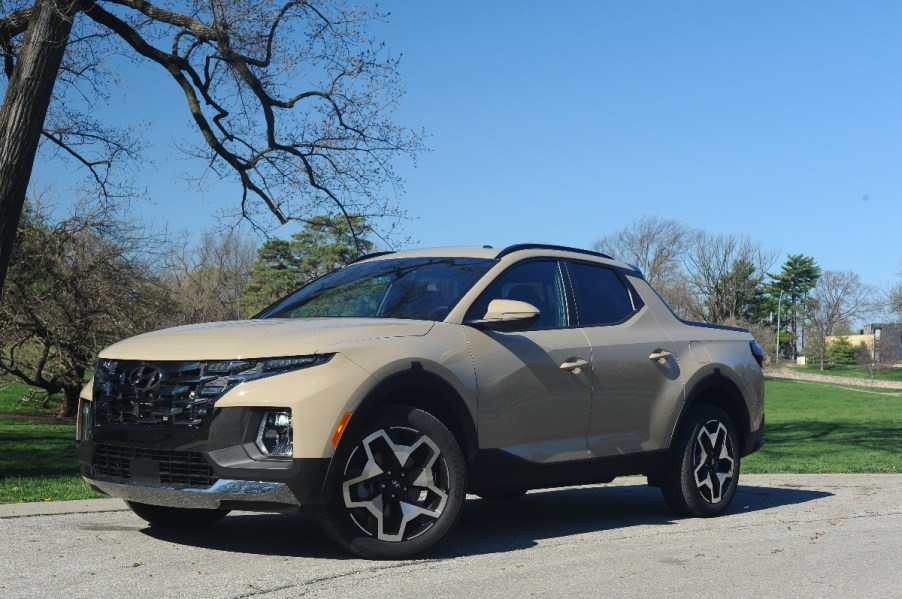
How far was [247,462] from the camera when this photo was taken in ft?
17.9

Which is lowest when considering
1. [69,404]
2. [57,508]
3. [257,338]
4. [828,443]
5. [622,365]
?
[69,404]

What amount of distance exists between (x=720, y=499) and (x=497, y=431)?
8.23 feet

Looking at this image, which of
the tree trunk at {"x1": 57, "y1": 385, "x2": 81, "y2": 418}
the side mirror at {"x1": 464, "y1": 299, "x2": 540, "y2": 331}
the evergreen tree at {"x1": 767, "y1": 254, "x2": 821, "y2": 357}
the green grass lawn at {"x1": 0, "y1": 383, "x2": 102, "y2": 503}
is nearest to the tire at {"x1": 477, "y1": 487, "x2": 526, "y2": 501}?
the side mirror at {"x1": 464, "y1": 299, "x2": 540, "y2": 331}

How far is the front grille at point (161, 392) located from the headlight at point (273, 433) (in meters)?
0.26

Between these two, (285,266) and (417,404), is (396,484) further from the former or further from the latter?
(285,266)

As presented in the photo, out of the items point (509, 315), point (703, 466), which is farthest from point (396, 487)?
point (703, 466)

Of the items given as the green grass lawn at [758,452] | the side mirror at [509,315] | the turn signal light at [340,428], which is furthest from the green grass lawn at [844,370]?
the turn signal light at [340,428]

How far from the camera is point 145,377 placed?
572 centimetres

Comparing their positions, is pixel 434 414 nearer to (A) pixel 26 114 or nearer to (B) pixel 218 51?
(A) pixel 26 114

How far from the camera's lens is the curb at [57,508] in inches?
286

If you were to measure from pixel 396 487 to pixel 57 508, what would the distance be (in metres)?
3.12

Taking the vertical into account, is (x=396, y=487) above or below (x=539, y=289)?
below

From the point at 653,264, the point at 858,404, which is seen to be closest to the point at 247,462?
the point at 858,404

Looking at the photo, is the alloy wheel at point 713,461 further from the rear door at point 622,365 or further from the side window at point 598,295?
the side window at point 598,295
